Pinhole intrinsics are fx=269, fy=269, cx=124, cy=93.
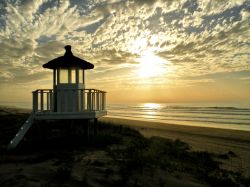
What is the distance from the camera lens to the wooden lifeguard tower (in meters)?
12.1

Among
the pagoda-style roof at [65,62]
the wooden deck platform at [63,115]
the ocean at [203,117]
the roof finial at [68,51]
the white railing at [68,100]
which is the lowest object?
the ocean at [203,117]

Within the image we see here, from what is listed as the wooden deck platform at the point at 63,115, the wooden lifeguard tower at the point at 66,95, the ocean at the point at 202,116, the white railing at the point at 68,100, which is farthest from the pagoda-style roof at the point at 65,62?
the ocean at the point at 202,116

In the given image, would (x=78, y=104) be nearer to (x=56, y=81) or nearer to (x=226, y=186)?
(x=56, y=81)

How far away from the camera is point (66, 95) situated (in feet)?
40.3

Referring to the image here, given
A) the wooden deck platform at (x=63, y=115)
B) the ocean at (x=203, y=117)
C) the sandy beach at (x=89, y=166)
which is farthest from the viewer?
the ocean at (x=203, y=117)

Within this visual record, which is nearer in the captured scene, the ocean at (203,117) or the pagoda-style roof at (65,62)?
the pagoda-style roof at (65,62)

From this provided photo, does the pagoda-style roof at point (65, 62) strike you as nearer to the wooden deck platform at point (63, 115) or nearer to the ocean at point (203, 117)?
the wooden deck platform at point (63, 115)

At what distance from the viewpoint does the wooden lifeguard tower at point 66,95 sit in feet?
39.7

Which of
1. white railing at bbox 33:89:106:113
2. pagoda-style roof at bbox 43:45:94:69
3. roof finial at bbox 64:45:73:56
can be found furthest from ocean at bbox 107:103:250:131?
roof finial at bbox 64:45:73:56

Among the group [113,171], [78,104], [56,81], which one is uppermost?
[56,81]

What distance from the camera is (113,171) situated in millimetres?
8117

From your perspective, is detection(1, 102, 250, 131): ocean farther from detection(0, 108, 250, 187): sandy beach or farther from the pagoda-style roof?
the pagoda-style roof

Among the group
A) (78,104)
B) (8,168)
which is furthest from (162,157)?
(8,168)

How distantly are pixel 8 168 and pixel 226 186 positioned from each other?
6636mm
